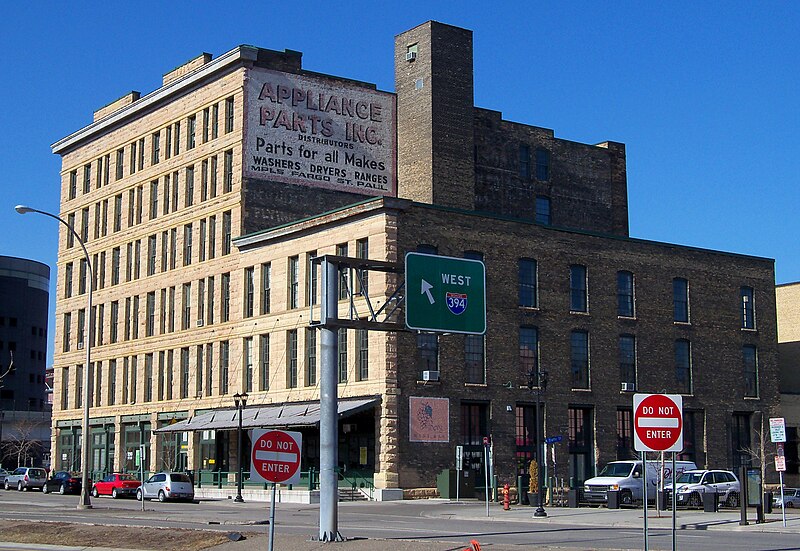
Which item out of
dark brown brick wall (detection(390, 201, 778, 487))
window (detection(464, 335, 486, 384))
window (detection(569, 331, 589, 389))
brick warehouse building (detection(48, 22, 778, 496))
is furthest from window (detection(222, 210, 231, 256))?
window (detection(569, 331, 589, 389))

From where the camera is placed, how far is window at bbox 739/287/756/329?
68.2 m

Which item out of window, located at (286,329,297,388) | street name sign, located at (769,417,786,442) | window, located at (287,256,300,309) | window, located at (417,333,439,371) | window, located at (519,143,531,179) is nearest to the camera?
street name sign, located at (769,417,786,442)

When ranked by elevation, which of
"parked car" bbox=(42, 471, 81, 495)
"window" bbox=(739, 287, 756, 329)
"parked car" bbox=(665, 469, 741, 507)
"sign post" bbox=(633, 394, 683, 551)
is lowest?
"parked car" bbox=(42, 471, 81, 495)

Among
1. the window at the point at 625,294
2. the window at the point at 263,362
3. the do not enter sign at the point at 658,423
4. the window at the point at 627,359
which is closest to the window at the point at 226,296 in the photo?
the window at the point at 263,362

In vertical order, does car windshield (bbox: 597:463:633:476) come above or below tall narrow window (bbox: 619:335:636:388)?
below

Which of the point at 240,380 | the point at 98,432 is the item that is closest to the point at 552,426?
the point at 240,380

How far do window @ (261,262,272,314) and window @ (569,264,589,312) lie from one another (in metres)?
16.1

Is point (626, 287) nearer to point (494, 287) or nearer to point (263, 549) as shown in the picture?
point (494, 287)

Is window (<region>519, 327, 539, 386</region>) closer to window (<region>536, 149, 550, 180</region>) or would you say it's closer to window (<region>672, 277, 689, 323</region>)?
window (<region>672, 277, 689, 323</region>)

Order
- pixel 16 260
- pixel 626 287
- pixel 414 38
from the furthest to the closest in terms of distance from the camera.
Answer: pixel 16 260, pixel 414 38, pixel 626 287

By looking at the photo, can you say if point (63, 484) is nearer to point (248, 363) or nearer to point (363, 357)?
point (248, 363)

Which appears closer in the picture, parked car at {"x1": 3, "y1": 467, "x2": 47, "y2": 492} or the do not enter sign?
the do not enter sign

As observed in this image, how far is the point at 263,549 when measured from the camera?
24391 mm

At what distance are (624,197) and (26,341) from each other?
103 meters
